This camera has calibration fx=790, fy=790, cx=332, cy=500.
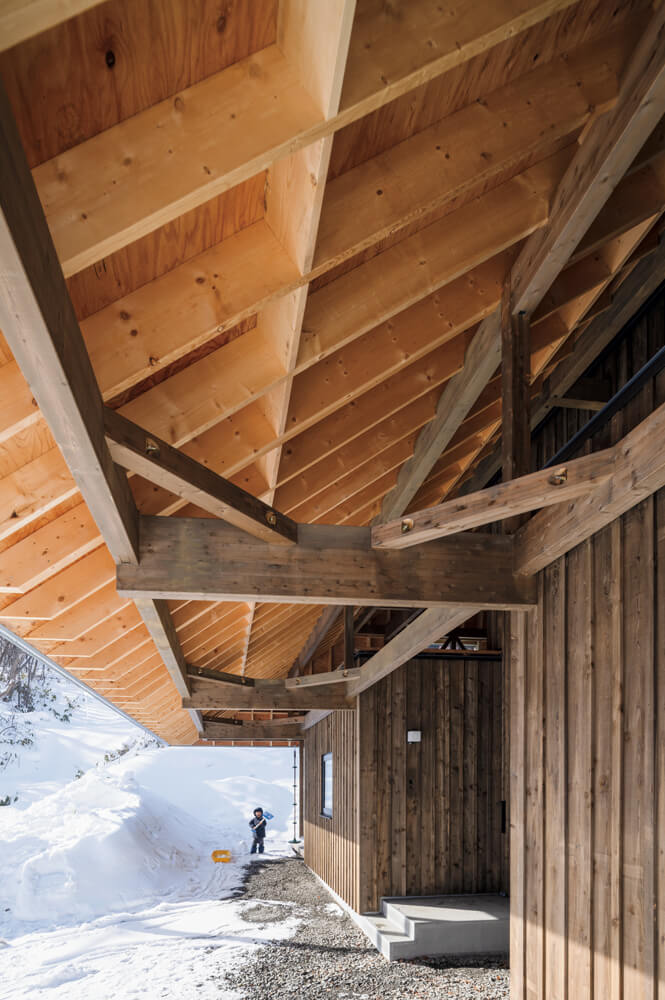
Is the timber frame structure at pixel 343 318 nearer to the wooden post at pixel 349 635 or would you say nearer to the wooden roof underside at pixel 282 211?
the wooden roof underside at pixel 282 211

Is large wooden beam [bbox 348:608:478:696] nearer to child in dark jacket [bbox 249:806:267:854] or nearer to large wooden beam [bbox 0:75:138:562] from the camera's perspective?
large wooden beam [bbox 0:75:138:562]

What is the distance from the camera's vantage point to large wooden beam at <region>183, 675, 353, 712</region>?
9594 millimetres

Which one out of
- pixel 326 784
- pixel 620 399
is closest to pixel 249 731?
pixel 326 784

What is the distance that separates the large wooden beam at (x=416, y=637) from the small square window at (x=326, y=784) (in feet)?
17.4

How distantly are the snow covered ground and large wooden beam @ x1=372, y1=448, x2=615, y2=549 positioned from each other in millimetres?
5822

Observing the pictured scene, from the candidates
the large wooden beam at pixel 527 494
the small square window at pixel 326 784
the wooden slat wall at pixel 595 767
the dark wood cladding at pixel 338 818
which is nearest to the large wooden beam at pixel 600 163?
the wooden slat wall at pixel 595 767

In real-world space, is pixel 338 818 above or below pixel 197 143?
below

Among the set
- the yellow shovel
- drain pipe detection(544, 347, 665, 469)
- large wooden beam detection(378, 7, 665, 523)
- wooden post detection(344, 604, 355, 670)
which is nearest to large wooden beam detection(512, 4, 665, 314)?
large wooden beam detection(378, 7, 665, 523)

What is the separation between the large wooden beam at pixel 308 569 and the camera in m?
3.95

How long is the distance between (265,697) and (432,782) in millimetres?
2350

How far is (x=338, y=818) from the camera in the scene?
453 inches

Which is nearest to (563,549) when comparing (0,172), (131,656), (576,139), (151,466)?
(576,139)

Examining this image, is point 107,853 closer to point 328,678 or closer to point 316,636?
point 316,636

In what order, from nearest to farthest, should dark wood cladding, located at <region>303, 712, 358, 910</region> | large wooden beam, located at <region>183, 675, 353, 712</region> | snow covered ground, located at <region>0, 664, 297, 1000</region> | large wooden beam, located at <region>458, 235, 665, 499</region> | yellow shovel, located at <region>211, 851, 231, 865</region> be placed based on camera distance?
large wooden beam, located at <region>458, 235, 665, 499</region>
snow covered ground, located at <region>0, 664, 297, 1000</region>
large wooden beam, located at <region>183, 675, 353, 712</region>
dark wood cladding, located at <region>303, 712, 358, 910</region>
yellow shovel, located at <region>211, 851, 231, 865</region>
